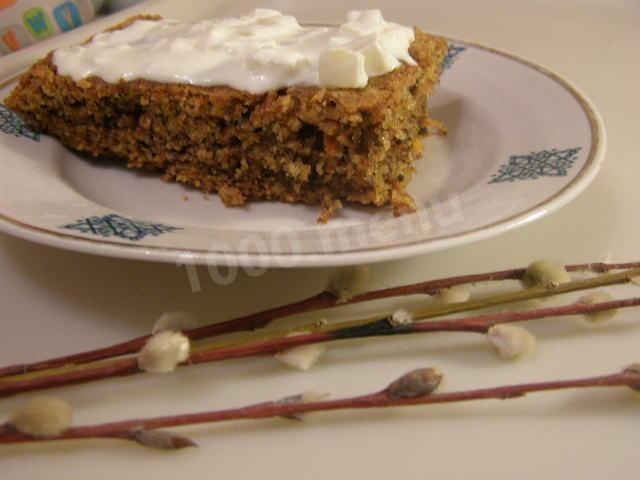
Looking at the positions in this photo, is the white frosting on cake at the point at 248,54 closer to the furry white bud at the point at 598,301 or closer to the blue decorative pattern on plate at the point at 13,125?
the blue decorative pattern on plate at the point at 13,125

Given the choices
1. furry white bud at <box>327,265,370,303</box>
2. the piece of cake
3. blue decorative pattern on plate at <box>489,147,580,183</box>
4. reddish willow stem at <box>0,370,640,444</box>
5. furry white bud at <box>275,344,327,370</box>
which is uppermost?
the piece of cake

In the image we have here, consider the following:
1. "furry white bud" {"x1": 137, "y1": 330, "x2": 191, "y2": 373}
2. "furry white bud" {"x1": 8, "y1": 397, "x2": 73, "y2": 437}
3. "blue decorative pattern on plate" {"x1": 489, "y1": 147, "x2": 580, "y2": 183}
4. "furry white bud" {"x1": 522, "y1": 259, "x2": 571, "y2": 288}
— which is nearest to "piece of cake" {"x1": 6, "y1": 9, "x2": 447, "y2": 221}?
"blue decorative pattern on plate" {"x1": 489, "y1": 147, "x2": 580, "y2": 183}

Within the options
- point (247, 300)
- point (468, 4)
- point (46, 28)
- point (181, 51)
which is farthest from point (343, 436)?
point (468, 4)

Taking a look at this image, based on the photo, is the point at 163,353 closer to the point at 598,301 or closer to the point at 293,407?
the point at 293,407

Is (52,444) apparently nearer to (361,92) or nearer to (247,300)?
(247,300)

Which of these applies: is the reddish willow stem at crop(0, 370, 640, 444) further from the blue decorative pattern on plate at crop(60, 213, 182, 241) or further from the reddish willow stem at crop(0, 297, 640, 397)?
the blue decorative pattern on plate at crop(60, 213, 182, 241)
